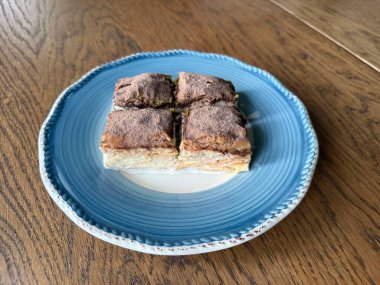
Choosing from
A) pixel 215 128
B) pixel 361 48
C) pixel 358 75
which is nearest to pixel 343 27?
pixel 361 48

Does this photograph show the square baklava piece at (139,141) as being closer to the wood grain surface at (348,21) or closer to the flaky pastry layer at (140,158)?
the flaky pastry layer at (140,158)

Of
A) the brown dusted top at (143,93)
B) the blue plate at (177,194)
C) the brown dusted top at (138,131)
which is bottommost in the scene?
the blue plate at (177,194)

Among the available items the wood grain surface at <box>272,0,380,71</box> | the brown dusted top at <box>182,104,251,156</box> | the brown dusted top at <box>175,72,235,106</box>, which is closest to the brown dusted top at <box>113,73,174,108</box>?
the brown dusted top at <box>175,72,235,106</box>

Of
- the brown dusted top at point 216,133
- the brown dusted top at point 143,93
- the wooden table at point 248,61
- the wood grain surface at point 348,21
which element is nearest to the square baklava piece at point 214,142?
the brown dusted top at point 216,133

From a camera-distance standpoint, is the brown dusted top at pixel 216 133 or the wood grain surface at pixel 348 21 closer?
the brown dusted top at pixel 216 133

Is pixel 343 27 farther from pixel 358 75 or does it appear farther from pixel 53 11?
pixel 53 11

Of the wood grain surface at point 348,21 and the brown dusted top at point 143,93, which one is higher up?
the brown dusted top at point 143,93

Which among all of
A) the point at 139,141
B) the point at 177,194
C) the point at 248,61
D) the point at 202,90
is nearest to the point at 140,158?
the point at 139,141
